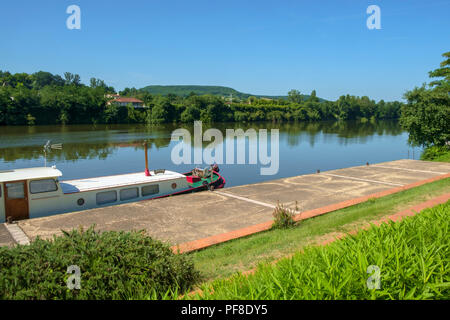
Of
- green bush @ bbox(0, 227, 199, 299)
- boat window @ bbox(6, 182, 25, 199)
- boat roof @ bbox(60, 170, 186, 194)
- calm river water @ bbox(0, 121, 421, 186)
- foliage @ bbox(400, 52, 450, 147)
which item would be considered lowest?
calm river water @ bbox(0, 121, 421, 186)

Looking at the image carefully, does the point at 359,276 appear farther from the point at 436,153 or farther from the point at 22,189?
the point at 436,153

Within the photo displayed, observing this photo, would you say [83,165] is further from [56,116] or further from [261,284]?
[56,116]

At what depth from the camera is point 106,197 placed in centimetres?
1678

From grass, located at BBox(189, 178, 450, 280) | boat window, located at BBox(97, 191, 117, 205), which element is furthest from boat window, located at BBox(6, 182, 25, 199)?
grass, located at BBox(189, 178, 450, 280)

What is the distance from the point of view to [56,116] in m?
87.6

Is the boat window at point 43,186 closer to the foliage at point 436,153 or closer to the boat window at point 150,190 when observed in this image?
the boat window at point 150,190

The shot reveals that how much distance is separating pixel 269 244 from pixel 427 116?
2970cm

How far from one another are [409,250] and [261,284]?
242cm

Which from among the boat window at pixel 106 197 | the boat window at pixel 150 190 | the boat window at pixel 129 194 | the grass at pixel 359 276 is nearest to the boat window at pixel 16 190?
the boat window at pixel 106 197

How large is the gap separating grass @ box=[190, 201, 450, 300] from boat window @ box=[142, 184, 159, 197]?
1341 cm

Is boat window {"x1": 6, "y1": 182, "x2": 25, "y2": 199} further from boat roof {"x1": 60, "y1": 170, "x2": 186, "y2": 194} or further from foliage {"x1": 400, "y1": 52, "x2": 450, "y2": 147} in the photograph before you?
foliage {"x1": 400, "y1": 52, "x2": 450, "y2": 147}

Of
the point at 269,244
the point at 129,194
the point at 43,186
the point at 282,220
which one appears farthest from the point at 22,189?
the point at 269,244

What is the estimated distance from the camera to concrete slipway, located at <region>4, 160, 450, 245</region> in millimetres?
11789
